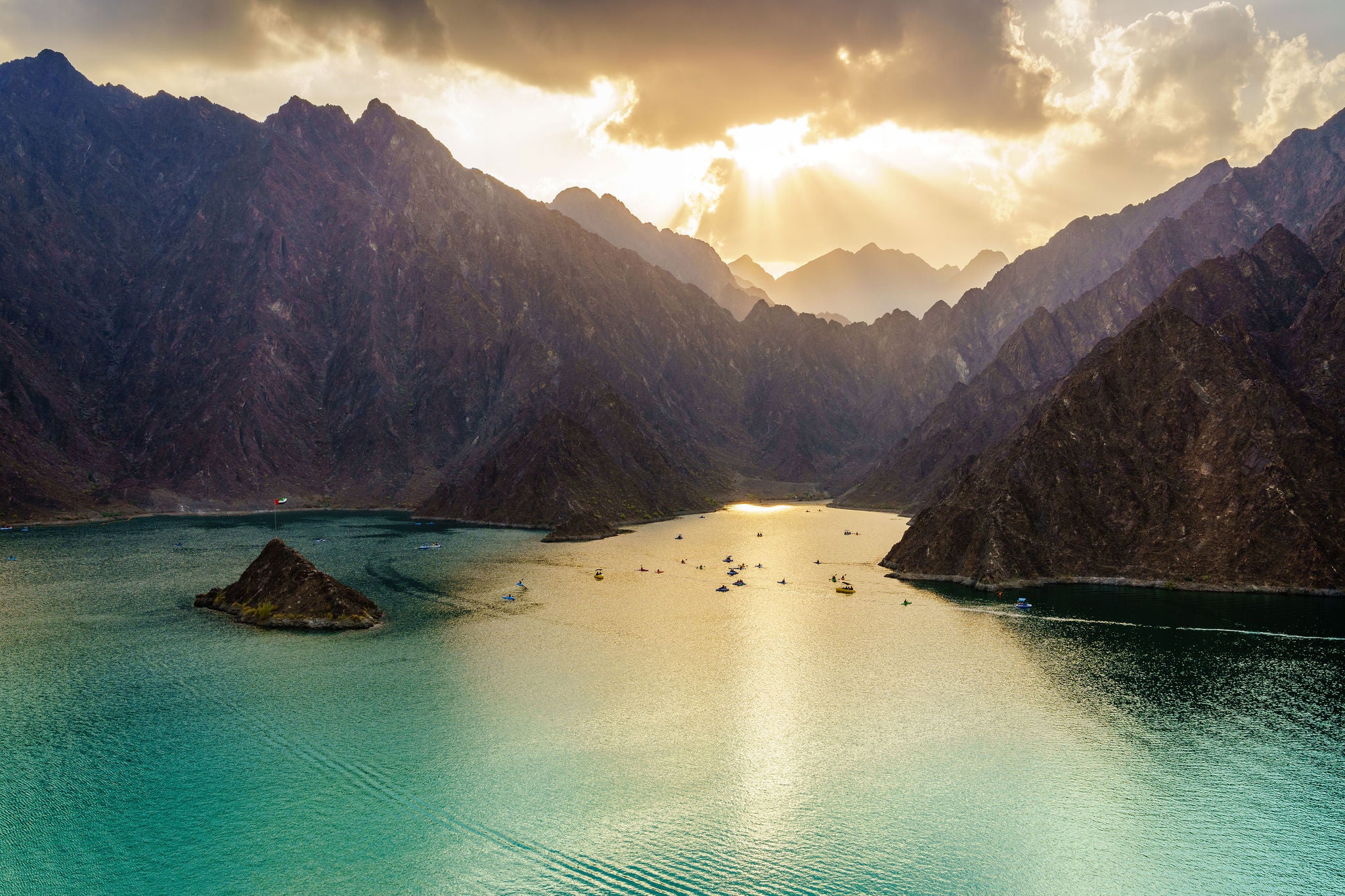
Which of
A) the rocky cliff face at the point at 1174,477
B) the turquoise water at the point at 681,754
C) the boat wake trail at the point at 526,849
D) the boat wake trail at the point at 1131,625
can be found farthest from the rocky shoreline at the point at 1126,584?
the boat wake trail at the point at 526,849

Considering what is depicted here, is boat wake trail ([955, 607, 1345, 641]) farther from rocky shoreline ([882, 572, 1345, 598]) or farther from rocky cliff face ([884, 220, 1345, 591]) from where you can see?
rocky cliff face ([884, 220, 1345, 591])

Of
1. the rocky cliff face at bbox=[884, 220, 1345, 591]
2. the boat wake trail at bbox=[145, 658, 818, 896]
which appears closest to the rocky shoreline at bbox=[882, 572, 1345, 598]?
the rocky cliff face at bbox=[884, 220, 1345, 591]

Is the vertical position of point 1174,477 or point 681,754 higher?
point 1174,477

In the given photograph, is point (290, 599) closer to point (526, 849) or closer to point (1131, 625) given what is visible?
point (526, 849)

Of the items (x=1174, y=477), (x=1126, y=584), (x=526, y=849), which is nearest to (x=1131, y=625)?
(x=1126, y=584)

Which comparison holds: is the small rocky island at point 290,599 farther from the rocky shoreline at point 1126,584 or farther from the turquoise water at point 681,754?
the rocky shoreline at point 1126,584

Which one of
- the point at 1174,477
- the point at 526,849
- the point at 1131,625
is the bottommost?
the point at 526,849
